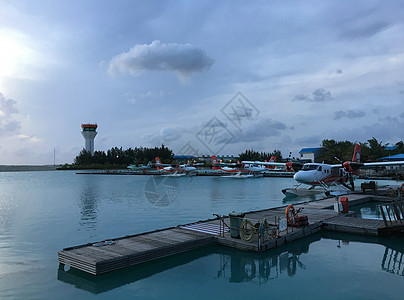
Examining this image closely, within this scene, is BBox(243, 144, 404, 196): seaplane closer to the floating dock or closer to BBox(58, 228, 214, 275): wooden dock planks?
the floating dock

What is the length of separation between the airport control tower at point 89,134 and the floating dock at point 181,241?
16535 cm

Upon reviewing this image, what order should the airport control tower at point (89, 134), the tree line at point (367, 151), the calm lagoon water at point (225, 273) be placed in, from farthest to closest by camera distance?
the airport control tower at point (89, 134)
the tree line at point (367, 151)
the calm lagoon water at point (225, 273)

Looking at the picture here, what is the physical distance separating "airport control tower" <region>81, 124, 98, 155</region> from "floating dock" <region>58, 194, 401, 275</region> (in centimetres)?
16535

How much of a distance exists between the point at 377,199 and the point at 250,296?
2280cm

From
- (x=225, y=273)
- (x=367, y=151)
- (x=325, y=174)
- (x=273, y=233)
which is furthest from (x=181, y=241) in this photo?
(x=367, y=151)

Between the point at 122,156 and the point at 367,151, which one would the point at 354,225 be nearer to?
the point at 367,151

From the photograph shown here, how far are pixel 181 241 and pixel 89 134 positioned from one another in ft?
556

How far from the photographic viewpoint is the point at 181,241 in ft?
39.0

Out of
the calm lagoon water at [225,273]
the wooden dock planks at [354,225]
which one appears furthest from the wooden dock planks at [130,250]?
the wooden dock planks at [354,225]

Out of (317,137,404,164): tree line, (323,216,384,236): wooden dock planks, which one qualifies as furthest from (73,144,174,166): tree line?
(323,216,384,236): wooden dock planks

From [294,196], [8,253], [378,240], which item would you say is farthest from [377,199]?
[8,253]

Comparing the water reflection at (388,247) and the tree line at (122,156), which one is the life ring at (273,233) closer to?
the water reflection at (388,247)

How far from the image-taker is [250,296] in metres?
8.48

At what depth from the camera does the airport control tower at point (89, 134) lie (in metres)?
169
